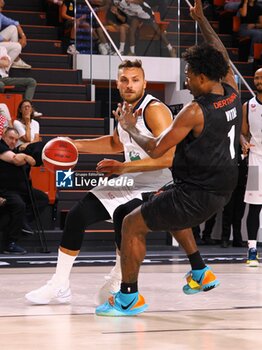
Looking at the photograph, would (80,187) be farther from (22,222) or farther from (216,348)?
(216,348)

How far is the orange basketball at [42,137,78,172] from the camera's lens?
606 cm

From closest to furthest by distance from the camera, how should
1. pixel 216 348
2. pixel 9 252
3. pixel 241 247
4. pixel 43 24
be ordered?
pixel 216 348
pixel 9 252
pixel 241 247
pixel 43 24

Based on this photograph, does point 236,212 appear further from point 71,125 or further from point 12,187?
point 71,125

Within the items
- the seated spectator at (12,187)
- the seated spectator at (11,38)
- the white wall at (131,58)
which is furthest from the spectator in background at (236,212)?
the seated spectator at (11,38)

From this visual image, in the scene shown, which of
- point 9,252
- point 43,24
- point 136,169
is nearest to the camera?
point 136,169

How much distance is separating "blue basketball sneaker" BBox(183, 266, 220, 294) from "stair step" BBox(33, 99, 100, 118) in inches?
297

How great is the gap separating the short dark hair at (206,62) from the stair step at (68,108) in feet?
25.9

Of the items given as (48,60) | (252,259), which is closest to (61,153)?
(252,259)

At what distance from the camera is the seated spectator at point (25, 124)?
1094 cm

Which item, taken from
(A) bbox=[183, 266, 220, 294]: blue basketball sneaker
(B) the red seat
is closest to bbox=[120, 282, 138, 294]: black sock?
(A) bbox=[183, 266, 220, 294]: blue basketball sneaker

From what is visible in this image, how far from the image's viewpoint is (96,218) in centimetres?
580

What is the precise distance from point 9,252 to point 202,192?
5.16 metres

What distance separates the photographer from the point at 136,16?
13.0 metres

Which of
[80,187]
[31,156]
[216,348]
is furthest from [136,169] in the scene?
[80,187]
